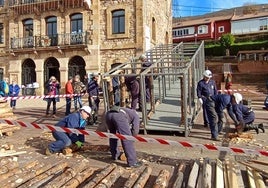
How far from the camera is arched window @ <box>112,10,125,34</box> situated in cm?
2252

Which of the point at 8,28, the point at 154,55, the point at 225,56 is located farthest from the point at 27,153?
the point at 225,56

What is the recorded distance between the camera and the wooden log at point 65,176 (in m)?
5.11

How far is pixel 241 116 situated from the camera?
9320 mm

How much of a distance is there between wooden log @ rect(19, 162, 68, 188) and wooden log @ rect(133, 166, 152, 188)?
4.90ft

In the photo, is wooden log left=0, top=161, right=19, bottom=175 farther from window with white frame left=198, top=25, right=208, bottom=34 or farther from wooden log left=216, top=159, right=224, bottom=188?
window with white frame left=198, top=25, right=208, bottom=34

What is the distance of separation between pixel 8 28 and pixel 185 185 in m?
23.7

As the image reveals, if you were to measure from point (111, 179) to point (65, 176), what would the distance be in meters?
0.74

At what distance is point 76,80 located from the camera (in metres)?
13.3

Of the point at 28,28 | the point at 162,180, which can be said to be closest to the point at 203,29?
the point at 28,28

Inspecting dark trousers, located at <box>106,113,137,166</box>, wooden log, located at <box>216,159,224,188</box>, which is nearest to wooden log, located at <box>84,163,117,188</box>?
dark trousers, located at <box>106,113,137,166</box>

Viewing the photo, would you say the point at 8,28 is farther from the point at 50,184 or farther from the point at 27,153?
the point at 50,184

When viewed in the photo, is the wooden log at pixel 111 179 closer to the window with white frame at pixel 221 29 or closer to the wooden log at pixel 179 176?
the wooden log at pixel 179 176

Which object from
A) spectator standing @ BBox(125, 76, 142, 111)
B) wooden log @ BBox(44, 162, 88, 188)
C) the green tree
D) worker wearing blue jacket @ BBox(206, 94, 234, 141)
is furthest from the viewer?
the green tree

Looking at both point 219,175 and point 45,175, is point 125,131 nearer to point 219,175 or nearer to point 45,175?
point 45,175
